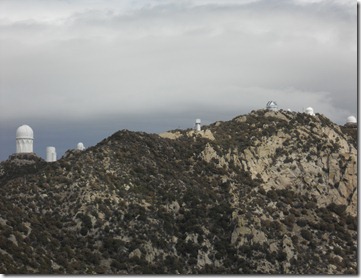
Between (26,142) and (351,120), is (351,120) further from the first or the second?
(26,142)

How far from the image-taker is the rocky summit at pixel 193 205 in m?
66.2

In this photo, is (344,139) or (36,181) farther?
(344,139)

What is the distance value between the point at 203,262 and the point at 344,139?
31.5 meters

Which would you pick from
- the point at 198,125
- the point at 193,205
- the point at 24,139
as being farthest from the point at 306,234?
the point at 24,139

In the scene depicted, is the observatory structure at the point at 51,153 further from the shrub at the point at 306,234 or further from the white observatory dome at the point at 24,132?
the shrub at the point at 306,234

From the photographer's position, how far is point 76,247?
6625 centimetres

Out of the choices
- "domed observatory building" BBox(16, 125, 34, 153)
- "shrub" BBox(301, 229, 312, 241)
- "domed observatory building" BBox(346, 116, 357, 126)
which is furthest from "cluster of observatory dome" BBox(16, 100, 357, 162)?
"shrub" BBox(301, 229, 312, 241)

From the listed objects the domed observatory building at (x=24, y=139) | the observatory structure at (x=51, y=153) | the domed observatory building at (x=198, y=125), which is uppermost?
the domed observatory building at (x=198, y=125)

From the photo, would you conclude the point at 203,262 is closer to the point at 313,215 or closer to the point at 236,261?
the point at 236,261

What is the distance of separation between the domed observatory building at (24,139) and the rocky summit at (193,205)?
4.75 meters

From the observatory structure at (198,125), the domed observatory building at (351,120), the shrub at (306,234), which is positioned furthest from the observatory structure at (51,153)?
the domed observatory building at (351,120)

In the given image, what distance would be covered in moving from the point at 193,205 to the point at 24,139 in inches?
1165

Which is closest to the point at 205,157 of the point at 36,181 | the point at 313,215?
the point at 313,215

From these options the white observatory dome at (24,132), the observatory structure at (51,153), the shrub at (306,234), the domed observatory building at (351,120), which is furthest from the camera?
the domed observatory building at (351,120)
